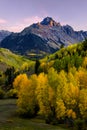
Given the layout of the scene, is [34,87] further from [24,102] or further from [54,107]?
[54,107]

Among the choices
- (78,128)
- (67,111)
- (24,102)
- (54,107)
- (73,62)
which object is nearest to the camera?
(78,128)

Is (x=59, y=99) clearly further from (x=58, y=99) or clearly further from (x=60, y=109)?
(x=60, y=109)

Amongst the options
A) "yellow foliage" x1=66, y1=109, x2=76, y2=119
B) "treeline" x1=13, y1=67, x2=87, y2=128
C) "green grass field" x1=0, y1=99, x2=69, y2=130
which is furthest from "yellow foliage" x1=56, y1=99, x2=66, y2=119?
"green grass field" x1=0, y1=99, x2=69, y2=130

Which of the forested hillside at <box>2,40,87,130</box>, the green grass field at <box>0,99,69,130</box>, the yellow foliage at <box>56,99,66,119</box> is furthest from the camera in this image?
the yellow foliage at <box>56,99,66,119</box>

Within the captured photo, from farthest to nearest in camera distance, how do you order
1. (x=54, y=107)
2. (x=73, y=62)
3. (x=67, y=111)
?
(x=73, y=62)
(x=54, y=107)
(x=67, y=111)

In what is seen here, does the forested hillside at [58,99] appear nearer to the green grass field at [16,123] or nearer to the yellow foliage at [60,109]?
the yellow foliage at [60,109]

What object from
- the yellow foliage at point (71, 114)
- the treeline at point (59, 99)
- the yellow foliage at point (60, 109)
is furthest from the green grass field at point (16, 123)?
the yellow foliage at point (71, 114)

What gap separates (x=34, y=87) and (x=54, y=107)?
1821cm

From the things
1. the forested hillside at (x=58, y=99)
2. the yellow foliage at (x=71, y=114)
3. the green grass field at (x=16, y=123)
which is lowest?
the green grass field at (x=16, y=123)

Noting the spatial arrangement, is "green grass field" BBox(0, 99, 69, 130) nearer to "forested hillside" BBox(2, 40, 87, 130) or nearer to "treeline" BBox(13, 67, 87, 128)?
"forested hillside" BBox(2, 40, 87, 130)

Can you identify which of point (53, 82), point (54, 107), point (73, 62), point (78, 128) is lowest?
point (78, 128)

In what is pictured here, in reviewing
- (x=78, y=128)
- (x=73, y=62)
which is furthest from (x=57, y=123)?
(x=73, y=62)

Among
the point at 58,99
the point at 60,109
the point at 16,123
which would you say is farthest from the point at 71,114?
the point at 16,123

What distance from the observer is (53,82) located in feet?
370
